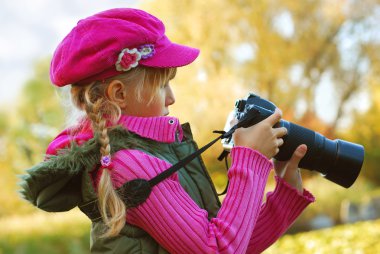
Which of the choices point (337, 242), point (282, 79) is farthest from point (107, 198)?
point (282, 79)

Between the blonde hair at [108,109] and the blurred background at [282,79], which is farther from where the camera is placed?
the blurred background at [282,79]

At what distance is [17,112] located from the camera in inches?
525

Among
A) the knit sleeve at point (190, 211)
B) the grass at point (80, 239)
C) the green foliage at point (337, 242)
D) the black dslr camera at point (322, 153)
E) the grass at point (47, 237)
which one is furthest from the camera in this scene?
the grass at point (47, 237)

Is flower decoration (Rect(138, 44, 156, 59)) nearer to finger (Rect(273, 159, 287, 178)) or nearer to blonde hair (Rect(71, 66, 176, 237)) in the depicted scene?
blonde hair (Rect(71, 66, 176, 237))

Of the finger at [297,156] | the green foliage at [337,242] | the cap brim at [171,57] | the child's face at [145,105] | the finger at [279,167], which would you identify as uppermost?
the cap brim at [171,57]

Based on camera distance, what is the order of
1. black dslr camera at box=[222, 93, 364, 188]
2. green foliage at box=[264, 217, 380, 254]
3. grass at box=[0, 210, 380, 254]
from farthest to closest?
grass at box=[0, 210, 380, 254], green foliage at box=[264, 217, 380, 254], black dslr camera at box=[222, 93, 364, 188]

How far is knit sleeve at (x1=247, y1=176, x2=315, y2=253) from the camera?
4.66 ft

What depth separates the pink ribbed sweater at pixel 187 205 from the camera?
1157mm

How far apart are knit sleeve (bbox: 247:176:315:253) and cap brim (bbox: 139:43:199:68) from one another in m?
0.39

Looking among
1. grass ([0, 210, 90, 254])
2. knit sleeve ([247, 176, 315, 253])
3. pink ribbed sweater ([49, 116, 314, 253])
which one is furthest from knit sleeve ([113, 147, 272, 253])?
grass ([0, 210, 90, 254])

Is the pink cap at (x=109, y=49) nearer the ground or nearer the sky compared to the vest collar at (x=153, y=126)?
nearer the sky

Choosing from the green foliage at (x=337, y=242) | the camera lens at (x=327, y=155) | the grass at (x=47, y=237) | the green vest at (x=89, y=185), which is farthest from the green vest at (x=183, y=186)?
the grass at (x=47, y=237)

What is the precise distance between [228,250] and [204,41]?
8330 millimetres

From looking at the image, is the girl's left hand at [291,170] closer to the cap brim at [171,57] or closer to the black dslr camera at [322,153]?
the black dslr camera at [322,153]
